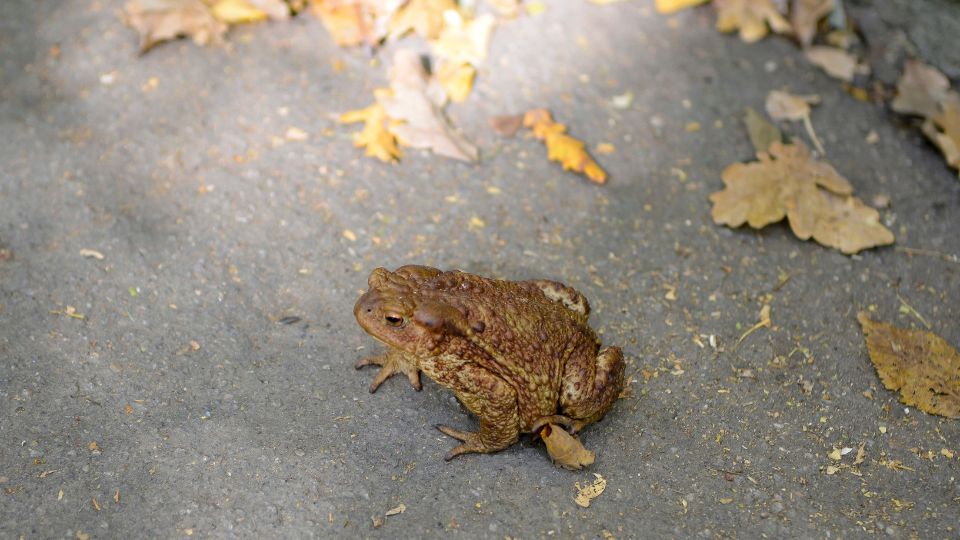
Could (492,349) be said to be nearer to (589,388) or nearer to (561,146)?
(589,388)

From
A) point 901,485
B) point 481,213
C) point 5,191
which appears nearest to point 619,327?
point 481,213

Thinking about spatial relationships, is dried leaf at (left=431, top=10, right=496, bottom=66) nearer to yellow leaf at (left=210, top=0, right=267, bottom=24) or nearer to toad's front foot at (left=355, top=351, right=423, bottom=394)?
yellow leaf at (left=210, top=0, right=267, bottom=24)

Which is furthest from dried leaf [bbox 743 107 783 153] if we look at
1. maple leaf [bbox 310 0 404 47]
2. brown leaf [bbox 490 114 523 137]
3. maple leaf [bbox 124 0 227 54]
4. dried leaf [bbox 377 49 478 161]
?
maple leaf [bbox 124 0 227 54]

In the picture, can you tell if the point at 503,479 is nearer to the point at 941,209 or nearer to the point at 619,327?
the point at 619,327

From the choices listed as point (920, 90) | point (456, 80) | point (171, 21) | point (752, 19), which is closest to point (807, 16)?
point (752, 19)

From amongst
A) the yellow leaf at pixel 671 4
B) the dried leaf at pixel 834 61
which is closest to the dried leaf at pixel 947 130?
the dried leaf at pixel 834 61

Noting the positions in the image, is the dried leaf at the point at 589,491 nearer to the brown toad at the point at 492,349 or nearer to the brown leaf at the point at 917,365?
the brown toad at the point at 492,349
